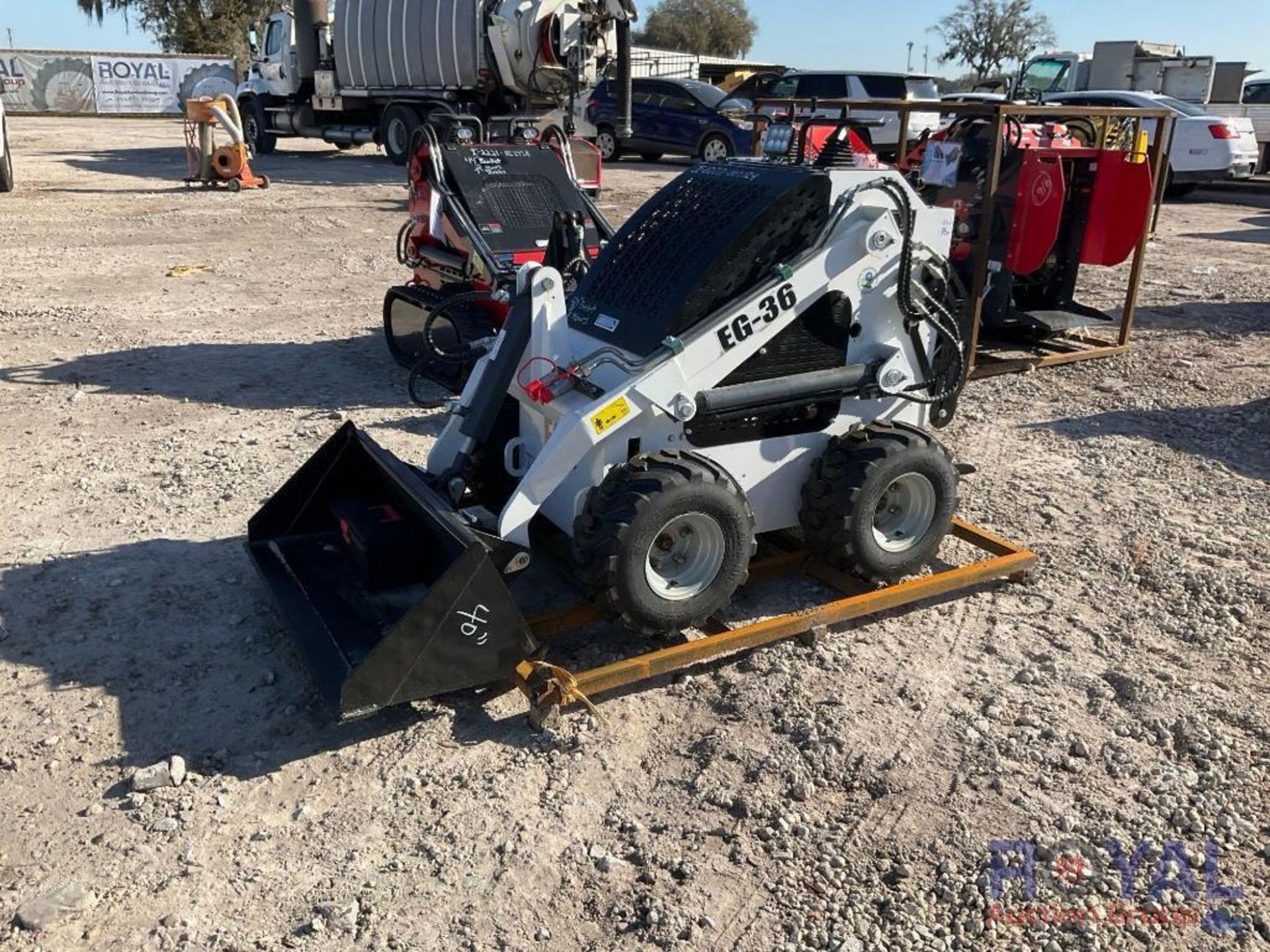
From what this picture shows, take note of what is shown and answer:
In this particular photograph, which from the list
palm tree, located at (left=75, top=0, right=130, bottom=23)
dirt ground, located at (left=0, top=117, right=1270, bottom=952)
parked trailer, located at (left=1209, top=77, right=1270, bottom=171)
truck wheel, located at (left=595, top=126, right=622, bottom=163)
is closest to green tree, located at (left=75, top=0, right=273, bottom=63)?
palm tree, located at (left=75, top=0, right=130, bottom=23)

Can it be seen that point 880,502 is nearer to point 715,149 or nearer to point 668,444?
point 668,444

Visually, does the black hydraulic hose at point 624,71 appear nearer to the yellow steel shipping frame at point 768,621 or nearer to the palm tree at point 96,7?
the yellow steel shipping frame at point 768,621

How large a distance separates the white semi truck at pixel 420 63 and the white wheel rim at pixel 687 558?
38.0ft

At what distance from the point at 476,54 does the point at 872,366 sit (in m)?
A: 14.5

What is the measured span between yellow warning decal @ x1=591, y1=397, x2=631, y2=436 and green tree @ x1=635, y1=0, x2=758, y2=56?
71555 mm

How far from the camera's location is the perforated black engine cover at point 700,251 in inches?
153

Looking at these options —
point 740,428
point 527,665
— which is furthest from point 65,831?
point 740,428

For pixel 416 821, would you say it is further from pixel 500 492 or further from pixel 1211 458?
pixel 1211 458

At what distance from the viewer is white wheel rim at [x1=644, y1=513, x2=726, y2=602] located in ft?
12.5

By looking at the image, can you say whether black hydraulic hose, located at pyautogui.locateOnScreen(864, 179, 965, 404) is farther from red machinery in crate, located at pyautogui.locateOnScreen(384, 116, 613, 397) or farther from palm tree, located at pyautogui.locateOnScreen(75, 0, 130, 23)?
palm tree, located at pyautogui.locateOnScreen(75, 0, 130, 23)

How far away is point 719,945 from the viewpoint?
9.00 ft

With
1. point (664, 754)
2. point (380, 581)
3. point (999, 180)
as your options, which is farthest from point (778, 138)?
point (664, 754)

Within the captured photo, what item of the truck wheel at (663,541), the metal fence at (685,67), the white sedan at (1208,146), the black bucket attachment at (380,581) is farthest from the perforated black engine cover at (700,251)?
the metal fence at (685,67)
